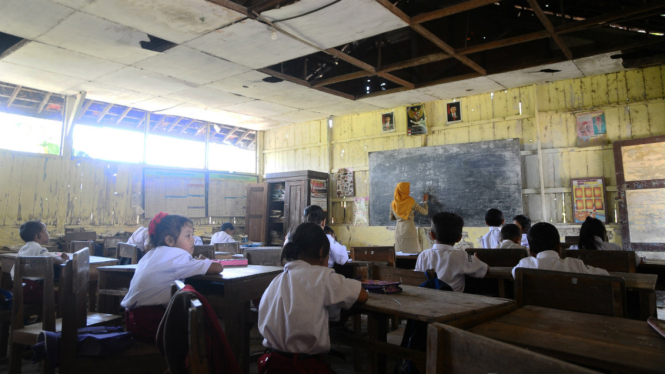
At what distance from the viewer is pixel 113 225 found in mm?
7066

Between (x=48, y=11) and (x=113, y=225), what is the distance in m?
4.10

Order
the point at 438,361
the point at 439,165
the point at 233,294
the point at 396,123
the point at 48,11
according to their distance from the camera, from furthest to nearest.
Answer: the point at 396,123 < the point at 439,165 < the point at 48,11 < the point at 233,294 < the point at 438,361

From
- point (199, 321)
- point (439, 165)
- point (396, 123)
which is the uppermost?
point (396, 123)

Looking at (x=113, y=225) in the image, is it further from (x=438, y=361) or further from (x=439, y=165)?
(x=438, y=361)

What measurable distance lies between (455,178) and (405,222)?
46.7 inches

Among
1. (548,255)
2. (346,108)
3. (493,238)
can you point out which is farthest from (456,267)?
(346,108)

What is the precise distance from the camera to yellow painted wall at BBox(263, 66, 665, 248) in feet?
17.5

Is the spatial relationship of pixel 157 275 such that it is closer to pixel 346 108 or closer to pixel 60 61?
pixel 60 61

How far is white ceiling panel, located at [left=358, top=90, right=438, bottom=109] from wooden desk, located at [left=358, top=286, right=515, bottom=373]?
199 inches

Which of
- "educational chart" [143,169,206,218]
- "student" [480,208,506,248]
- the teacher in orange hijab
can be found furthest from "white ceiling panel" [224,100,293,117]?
"student" [480,208,506,248]

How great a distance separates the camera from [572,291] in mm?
1666

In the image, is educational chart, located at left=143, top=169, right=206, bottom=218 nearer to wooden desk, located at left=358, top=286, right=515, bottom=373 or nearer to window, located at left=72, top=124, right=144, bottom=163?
window, located at left=72, top=124, right=144, bottom=163

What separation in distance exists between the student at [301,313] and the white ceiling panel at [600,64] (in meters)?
5.10

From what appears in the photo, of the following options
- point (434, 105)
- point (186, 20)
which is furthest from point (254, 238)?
point (186, 20)
